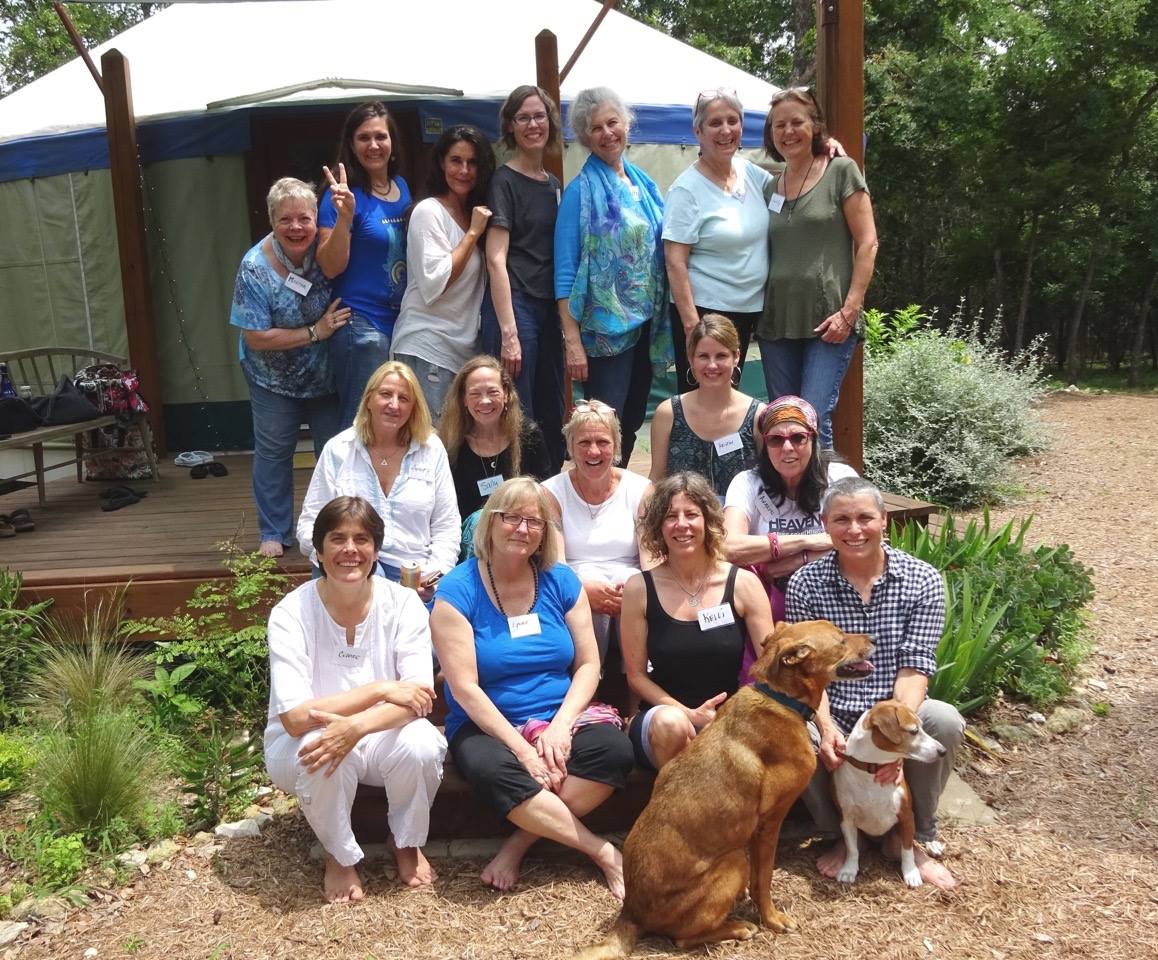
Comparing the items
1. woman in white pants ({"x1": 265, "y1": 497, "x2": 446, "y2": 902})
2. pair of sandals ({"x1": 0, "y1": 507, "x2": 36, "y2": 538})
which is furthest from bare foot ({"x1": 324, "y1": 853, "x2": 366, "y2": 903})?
pair of sandals ({"x1": 0, "y1": 507, "x2": 36, "y2": 538})

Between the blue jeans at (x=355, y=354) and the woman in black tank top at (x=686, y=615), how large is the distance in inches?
60.2

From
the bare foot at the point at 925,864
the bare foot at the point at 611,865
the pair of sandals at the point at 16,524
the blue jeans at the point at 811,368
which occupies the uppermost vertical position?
the blue jeans at the point at 811,368

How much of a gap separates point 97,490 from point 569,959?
458 cm

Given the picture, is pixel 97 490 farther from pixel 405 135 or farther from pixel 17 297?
pixel 405 135

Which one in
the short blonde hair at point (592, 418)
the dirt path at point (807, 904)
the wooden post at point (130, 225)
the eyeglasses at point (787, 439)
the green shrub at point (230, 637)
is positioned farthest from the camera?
the wooden post at point (130, 225)

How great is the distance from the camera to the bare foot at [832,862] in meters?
2.90

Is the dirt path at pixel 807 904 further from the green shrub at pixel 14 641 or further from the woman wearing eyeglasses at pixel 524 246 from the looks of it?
the woman wearing eyeglasses at pixel 524 246

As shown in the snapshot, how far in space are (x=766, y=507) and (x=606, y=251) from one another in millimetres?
1223

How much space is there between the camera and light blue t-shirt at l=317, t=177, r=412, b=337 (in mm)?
4051

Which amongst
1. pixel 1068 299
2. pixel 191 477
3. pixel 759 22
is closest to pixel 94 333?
pixel 191 477

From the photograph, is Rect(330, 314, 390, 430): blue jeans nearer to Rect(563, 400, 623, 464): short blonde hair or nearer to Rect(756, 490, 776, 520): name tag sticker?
Rect(563, 400, 623, 464): short blonde hair

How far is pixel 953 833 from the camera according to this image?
3102 mm

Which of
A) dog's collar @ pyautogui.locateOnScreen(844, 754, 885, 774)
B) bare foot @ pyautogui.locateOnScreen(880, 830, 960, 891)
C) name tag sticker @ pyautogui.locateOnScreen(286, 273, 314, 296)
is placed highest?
name tag sticker @ pyautogui.locateOnScreen(286, 273, 314, 296)

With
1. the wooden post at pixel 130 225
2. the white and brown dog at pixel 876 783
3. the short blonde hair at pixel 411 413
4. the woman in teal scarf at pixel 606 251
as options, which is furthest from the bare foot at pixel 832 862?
the wooden post at pixel 130 225
